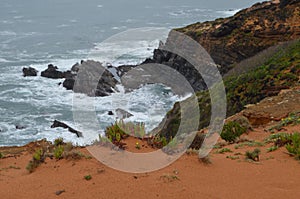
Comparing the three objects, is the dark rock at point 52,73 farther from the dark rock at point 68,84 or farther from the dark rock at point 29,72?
the dark rock at point 68,84

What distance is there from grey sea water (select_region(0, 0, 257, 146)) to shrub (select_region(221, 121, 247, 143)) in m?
11.8

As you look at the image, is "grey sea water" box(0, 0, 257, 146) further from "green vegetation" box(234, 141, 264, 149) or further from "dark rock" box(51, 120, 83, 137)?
"green vegetation" box(234, 141, 264, 149)

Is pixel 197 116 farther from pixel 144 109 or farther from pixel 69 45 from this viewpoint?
pixel 69 45

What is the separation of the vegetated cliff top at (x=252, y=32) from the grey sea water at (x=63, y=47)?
21.1 feet

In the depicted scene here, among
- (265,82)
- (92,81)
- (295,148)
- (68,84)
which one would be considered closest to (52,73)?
(68,84)

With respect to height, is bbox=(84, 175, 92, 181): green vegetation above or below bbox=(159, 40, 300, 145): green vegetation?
above

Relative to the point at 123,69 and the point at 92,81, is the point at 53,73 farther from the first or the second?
the point at 123,69

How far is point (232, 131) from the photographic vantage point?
1155 centimetres

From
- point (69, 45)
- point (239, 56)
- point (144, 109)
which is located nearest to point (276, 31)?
point (239, 56)

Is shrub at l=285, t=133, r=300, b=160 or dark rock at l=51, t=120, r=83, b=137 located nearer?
shrub at l=285, t=133, r=300, b=160

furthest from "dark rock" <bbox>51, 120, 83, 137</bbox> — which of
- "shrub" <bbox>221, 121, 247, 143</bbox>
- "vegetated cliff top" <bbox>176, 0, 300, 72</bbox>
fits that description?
"vegetated cliff top" <bbox>176, 0, 300, 72</bbox>

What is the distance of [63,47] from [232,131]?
44.3 m

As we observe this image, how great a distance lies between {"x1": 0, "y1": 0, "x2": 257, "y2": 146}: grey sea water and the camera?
29750 millimetres

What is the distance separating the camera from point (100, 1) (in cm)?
9844
